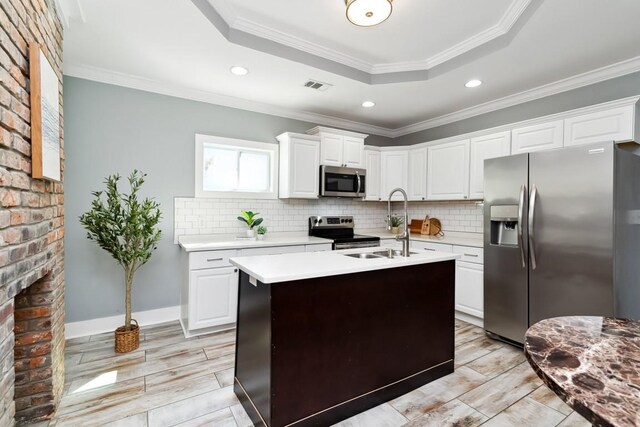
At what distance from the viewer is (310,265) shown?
6.25 ft

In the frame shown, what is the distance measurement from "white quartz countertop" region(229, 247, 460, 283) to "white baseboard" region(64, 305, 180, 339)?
77.3 inches

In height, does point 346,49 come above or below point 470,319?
above

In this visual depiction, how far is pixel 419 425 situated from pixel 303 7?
2895 millimetres

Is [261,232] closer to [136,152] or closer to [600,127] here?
[136,152]

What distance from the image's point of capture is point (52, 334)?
184cm

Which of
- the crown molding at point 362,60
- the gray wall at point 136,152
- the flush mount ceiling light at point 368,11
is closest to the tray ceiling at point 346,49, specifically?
the crown molding at point 362,60

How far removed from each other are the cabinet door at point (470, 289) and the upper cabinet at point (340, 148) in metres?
1.92

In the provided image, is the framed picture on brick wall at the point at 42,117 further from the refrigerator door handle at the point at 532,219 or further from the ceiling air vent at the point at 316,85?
the refrigerator door handle at the point at 532,219

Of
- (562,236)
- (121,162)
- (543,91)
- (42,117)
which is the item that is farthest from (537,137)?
(121,162)

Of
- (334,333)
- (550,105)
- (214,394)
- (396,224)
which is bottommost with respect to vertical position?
(214,394)

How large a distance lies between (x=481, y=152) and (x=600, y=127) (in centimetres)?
108

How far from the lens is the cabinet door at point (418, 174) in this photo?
4.37 m

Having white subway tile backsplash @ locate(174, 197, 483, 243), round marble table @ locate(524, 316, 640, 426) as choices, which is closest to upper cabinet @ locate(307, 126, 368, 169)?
white subway tile backsplash @ locate(174, 197, 483, 243)

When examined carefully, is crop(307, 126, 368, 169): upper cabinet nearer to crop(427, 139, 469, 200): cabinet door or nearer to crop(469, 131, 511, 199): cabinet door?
crop(427, 139, 469, 200): cabinet door
